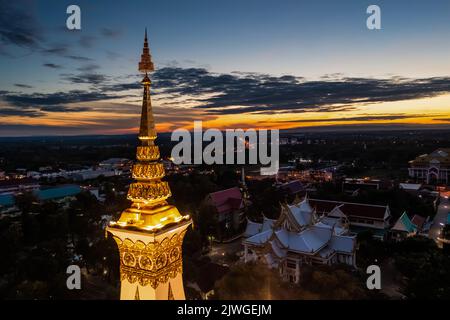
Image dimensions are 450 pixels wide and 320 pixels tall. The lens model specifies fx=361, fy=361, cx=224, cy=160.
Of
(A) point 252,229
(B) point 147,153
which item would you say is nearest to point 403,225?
(A) point 252,229

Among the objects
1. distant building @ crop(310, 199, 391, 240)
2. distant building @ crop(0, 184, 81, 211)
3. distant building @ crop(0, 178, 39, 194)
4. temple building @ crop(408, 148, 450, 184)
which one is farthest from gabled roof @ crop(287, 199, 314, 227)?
temple building @ crop(408, 148, 450, 184)

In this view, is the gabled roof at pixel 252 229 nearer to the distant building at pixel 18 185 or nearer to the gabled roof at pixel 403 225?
the gabled roof at pixel 403 225

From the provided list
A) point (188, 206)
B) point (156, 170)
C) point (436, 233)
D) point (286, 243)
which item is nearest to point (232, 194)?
point (188, 206)

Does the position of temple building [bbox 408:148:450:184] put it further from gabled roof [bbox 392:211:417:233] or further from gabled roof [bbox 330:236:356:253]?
gabled roof [bbox 330:236:356:253]

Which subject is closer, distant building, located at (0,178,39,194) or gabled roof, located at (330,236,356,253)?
gabled roof, located at (330,236,356,253)

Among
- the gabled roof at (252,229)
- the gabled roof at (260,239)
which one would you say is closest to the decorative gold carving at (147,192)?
the gabled roof at (260,239)
